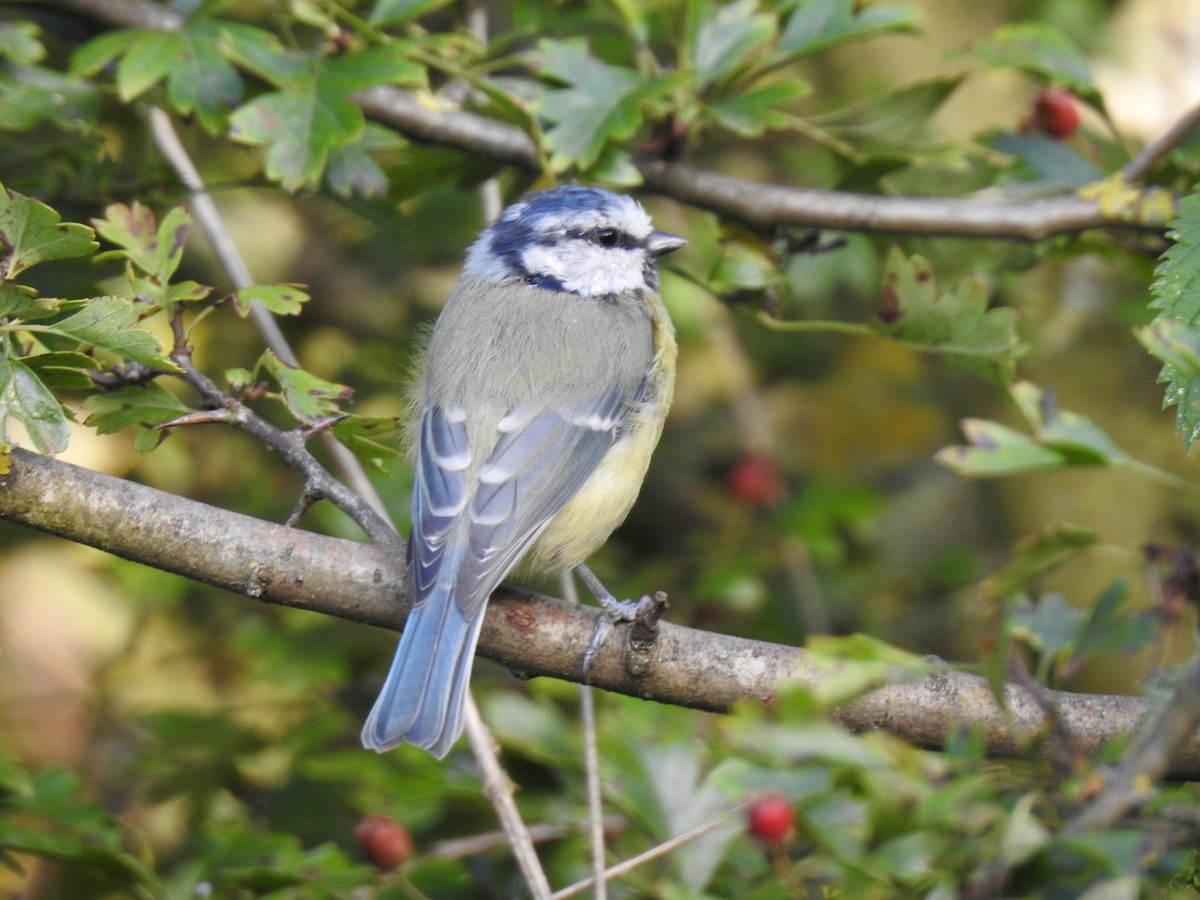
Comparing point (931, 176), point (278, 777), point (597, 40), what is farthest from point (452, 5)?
point (278, 777)

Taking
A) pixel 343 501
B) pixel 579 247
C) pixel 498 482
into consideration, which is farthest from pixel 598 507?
pixel 579 247

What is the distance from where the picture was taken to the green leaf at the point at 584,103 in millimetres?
2381

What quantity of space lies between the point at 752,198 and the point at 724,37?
378 mm

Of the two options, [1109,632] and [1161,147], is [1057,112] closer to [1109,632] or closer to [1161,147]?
[1161,147]

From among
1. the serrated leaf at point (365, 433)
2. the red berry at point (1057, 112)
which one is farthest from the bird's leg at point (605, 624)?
the red berry at point (1057, 112)

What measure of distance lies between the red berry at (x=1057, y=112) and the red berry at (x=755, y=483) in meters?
1.28

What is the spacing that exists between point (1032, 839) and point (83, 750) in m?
3.43

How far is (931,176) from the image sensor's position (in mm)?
2869

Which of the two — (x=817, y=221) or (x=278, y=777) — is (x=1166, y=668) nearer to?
(x=817, y=221)

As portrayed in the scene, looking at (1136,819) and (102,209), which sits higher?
(1136,819)

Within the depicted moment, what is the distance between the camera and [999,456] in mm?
1282

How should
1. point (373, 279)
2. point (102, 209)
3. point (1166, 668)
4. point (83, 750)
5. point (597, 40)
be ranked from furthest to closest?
point (373, 279)
point (83, 750)
point (597, 40)
point (102, 209)
point (1166, 668)

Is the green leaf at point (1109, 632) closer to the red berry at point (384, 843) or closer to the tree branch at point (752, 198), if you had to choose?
the tree branch at point (752, 198)

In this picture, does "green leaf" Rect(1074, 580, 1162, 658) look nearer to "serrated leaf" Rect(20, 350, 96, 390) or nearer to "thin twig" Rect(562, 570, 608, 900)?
"thin twig" Rect(562, 570, 608, 900)
